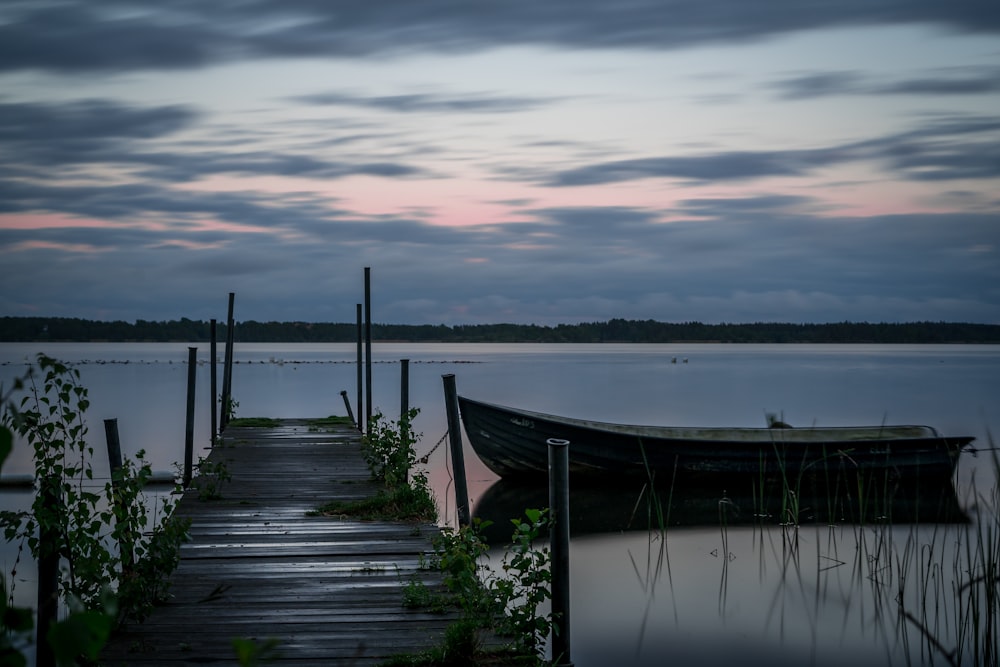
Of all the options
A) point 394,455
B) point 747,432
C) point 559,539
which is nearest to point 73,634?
point 559,539

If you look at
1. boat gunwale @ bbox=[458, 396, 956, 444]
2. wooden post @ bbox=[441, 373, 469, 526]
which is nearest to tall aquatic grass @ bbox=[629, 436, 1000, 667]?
boat gunwale @ bbox=[458, 396, 956, 444]

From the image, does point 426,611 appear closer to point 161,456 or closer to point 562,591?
point 562,591

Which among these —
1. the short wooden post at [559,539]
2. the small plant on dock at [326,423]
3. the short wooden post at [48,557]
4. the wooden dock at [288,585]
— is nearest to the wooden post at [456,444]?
the wooden dock at [288,585]

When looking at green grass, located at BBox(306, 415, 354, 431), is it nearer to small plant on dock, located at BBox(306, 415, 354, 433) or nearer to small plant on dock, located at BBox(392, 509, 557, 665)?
small plant on dock, located at BBox(306, 415, 354, 433)

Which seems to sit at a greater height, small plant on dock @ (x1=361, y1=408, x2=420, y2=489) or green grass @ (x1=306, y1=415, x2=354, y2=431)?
small plant on dock @ (x1=361, y1=408, x2=420, y2=489)

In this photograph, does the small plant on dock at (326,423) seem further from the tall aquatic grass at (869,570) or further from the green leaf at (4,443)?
the green leaf at (4,443)

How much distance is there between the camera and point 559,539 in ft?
15.7

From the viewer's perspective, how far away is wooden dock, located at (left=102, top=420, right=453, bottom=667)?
14.9 ft

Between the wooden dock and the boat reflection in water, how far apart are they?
15.6 feet

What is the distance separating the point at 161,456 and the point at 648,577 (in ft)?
45.5

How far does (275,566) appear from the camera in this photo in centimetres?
618

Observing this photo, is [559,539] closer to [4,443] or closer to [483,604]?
[483,604]

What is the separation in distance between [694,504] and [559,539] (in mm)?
10235

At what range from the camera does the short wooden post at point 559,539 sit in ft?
15.5
